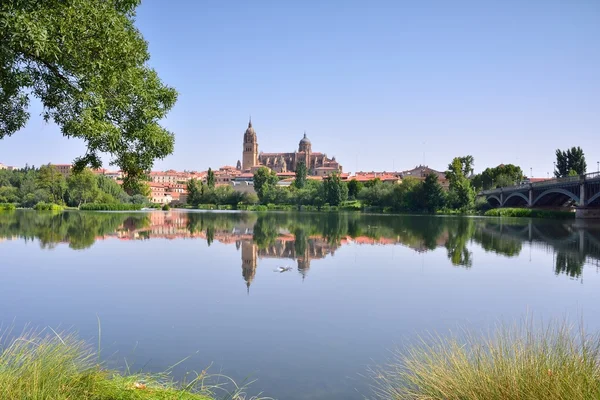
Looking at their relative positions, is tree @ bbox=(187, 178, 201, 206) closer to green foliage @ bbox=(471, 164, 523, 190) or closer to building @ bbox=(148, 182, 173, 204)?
building @ bbox=(148, 182, 173, 204)

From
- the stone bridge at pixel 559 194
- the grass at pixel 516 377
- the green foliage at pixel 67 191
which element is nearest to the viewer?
the grass at pixel 516 377

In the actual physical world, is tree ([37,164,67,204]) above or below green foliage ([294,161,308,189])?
below

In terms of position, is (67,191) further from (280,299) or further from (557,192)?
(280,299)

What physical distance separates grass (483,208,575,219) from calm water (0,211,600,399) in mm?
41268

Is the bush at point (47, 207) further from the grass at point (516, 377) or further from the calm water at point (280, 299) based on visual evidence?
the grass at point (516, 377)

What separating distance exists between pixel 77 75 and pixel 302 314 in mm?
7018

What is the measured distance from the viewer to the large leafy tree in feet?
21.9

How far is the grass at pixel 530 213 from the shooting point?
213 feet

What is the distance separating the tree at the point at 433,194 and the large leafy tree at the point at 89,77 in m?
82.2

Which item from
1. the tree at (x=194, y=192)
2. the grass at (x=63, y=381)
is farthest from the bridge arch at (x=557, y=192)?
the tree at (x=194, y=192)

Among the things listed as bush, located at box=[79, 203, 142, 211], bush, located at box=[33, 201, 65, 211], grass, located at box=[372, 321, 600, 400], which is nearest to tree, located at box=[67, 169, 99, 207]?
bush, located at box=[79, 203, 142, 211]

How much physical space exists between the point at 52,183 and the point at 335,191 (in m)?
52.6

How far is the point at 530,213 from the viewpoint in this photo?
7038 centimetres

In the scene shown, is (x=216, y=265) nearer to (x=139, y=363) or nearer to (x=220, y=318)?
(x=220, y=318)
